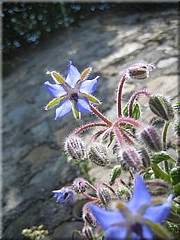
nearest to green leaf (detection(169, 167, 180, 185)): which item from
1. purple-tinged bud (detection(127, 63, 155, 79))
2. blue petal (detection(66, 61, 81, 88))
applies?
purple-tinged bud (detection(127, 63, 155, 79))

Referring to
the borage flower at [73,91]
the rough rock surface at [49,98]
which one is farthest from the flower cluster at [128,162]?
the rough rock surface at [49,98]

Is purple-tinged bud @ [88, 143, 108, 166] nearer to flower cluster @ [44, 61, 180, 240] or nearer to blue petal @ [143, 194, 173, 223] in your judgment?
flower cluster @ [44, 61, 180, 240]

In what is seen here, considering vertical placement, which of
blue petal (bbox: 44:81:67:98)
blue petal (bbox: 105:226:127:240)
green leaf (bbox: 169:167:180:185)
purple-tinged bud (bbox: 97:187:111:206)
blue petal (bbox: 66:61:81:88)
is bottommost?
green leaf (bbox: 169:167:180:185)

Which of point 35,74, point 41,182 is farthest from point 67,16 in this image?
point 41,182

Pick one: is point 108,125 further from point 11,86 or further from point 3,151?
point 11,86

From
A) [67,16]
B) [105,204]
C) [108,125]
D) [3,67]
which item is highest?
[108,125]

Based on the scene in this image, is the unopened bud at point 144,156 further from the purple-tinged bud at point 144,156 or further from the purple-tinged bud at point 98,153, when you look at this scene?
the purple-tinged bud at point 98,153
